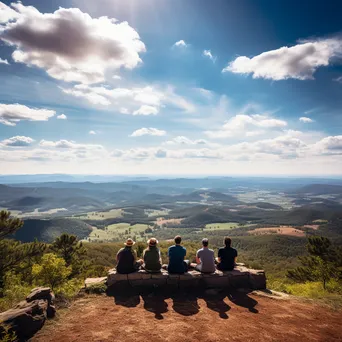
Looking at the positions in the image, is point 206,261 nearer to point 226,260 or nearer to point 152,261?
point 226,260

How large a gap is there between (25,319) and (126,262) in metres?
4.38

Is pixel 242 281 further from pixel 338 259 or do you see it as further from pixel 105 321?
pixel 338 259

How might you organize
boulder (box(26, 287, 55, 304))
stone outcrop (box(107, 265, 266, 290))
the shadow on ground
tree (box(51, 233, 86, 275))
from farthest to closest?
tree (box(51, 233, 86, 275))
stone outcrop (box(107, 265, 266, 290))
the shadow on ground
boulder (box(26, 287, 55, 304))

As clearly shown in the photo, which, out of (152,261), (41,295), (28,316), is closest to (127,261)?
(152,261)

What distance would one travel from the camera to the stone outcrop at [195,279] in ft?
32.1

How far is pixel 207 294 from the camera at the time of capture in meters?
9.46

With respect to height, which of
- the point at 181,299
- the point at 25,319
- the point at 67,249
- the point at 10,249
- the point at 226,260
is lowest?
the point at 67,249

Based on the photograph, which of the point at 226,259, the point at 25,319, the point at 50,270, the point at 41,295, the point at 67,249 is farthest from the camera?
the point at 67,249

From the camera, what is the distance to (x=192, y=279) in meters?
9.95

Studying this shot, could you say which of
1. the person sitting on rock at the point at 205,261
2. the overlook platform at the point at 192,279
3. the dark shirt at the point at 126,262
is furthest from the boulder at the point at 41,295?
the person sitting on rock at the point at 205,261

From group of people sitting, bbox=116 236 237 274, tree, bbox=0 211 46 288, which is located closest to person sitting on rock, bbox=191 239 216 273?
group of people sitting, bbox=116 236 237 274

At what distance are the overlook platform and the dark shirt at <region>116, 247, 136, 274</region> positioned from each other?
0.20m

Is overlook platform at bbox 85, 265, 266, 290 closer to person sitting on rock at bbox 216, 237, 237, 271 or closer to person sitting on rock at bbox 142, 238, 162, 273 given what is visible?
person sitting on rock at bbox 142, 238, 162, 273

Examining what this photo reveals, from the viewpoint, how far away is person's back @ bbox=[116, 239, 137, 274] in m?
10.0
